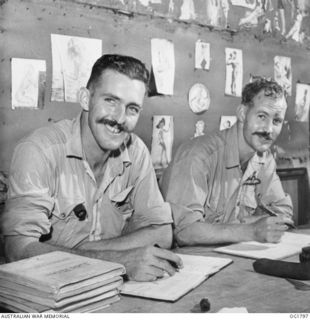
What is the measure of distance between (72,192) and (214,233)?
2.09 ft

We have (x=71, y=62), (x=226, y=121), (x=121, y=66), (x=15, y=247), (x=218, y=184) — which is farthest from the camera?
(x=226, y=121)

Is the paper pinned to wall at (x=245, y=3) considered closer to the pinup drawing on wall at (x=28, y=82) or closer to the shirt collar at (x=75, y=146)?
the pinup drawing on wall at (x=28, y=82)

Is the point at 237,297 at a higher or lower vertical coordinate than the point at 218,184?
lower

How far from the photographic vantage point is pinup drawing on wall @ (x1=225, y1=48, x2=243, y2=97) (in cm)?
329

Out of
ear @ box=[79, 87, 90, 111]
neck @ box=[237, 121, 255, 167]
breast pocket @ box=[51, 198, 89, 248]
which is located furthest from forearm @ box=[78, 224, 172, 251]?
neck @ box=[237, 121, 255, 167]

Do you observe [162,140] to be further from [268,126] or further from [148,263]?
[148,263]

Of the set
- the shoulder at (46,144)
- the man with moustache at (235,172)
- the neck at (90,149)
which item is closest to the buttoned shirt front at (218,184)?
the man with moustache at (235,172)

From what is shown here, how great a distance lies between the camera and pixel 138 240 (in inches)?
78.6

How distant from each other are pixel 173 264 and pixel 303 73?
8.88 feet

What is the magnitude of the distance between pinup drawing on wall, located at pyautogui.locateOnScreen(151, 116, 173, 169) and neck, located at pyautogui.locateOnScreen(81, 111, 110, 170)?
0.75 meters

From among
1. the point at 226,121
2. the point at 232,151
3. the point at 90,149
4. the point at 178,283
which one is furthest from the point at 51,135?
the point at 226,121

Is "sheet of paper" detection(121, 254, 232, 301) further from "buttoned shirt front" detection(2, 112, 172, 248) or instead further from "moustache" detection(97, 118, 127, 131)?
"moustache" detection(97, 118, 127, 131)

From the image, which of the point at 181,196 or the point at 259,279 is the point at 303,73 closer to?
the point at 181,196

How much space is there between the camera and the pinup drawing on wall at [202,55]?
309cm
